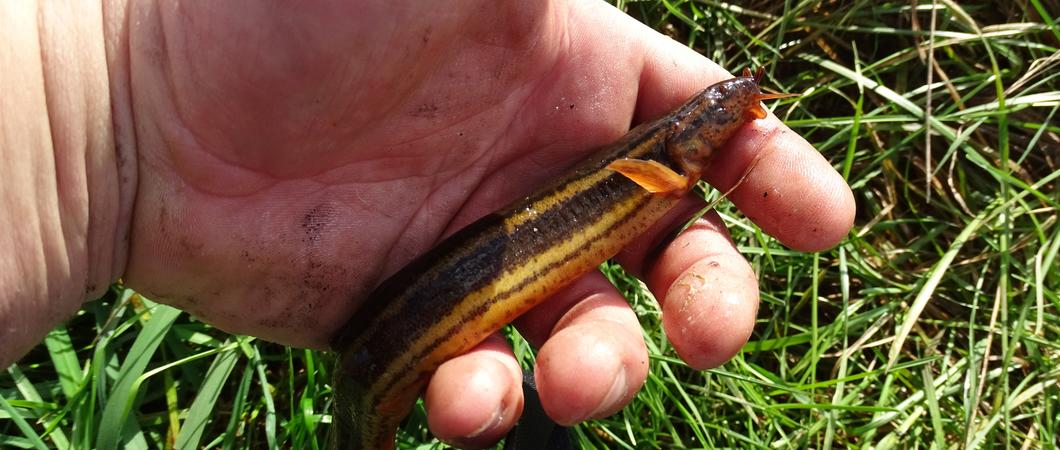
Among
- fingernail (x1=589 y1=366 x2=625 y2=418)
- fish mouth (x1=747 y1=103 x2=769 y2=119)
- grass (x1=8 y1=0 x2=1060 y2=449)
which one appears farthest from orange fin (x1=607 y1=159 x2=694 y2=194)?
fingernail (x1=589 y1=366 x2=625 y2=418)

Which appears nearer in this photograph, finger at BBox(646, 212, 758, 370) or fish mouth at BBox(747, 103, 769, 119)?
finger at BBox(646, 212, 758, 370)

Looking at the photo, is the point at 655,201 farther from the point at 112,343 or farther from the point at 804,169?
the point at 112,343

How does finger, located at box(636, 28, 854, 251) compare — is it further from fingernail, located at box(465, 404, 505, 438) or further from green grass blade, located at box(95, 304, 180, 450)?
green grass blade, located at box(95, 304, 180, 450)

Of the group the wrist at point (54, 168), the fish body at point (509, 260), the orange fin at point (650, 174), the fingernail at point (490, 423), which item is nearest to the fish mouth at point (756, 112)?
the fish body at point (509, 260)

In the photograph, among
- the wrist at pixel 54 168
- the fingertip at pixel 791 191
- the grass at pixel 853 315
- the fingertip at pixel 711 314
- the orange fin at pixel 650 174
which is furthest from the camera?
the grass at pixel 853 315

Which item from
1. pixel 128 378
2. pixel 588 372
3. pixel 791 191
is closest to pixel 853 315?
pixel 791 191

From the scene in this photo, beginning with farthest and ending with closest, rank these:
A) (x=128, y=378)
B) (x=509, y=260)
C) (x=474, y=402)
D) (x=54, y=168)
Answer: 1. (x=128, y=378)
2. (x=509, y=260)
3. (x=54, y=168)
4. (x=474, y=402)

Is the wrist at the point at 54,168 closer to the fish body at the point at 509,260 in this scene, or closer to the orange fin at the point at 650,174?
the fish body at the point at 509,260

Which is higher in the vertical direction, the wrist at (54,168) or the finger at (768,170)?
the wrist at (54,168)

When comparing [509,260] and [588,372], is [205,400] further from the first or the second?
[588,372]
